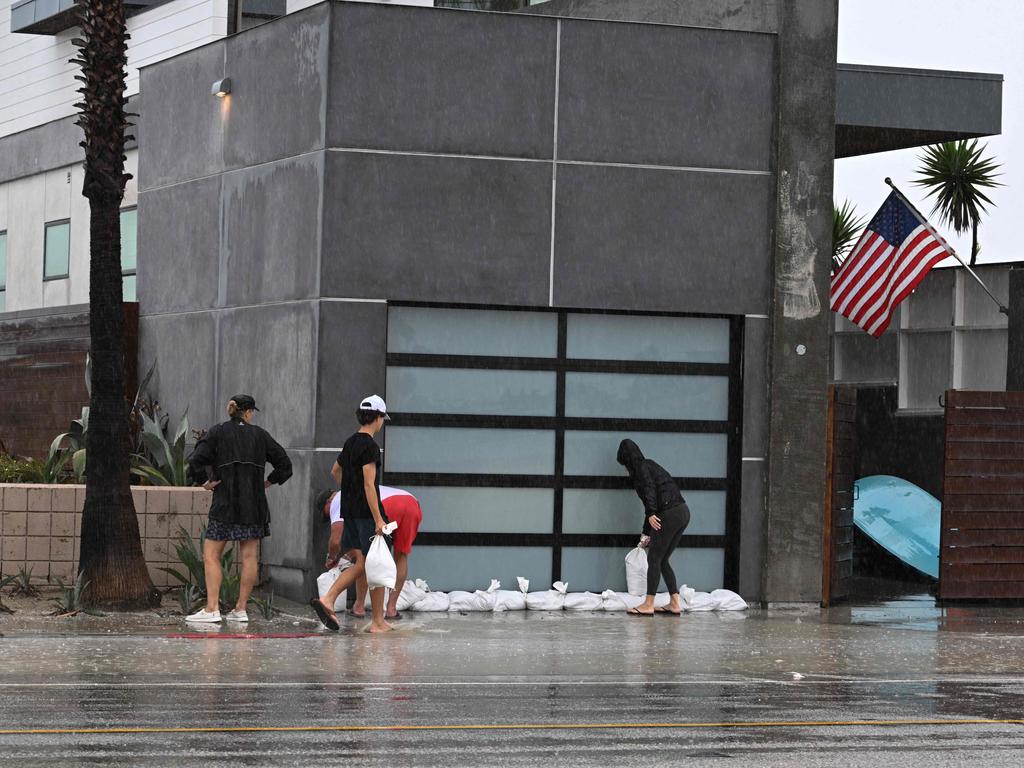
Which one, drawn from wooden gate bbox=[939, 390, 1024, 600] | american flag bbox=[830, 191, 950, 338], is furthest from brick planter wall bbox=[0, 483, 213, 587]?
american flag bbox=[830, 191, 950, 338]

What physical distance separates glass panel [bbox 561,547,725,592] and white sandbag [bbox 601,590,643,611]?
10.9 inches

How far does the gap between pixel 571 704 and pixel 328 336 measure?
21.3ft

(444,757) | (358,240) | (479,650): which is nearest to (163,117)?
(358,240)

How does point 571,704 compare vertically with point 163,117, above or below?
below

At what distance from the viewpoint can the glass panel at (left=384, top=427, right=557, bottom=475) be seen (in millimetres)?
16531

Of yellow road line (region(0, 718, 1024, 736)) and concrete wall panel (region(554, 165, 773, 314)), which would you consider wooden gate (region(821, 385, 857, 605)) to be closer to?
concrete wall panel (region(554, 165, 773, 314))

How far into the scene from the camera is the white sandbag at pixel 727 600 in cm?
1702

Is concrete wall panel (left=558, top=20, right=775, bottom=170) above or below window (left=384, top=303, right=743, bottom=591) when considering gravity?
above

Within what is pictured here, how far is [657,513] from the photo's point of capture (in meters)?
16.3

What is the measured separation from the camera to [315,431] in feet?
53.3

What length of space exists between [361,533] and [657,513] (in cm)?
326

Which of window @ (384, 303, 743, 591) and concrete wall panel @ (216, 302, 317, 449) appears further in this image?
window @ (384, 303, 743, 591)

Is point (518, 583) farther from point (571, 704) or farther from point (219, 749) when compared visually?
point (219, 749)

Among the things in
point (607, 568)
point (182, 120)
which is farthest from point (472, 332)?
point (182, 120)
